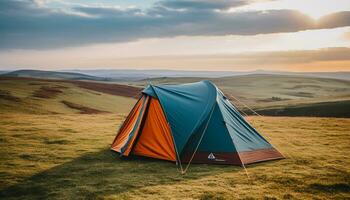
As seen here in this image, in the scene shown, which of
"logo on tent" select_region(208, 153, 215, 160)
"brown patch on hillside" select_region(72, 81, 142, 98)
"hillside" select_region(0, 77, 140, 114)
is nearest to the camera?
"logo on tent" select_region(208, 153, 215, 160)

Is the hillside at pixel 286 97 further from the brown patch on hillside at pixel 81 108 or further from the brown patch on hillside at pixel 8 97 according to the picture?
the brown patch on hillside at pixel 8 97

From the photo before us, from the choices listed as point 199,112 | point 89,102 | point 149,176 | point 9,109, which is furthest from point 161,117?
point 89,102

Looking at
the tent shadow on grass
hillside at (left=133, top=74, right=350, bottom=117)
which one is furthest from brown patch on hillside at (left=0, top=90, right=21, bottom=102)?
the tent shadow on grass

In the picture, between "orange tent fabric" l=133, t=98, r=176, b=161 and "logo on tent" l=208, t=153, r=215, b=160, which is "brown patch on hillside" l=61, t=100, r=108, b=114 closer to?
"orange tent fabric" l=133, t=98, r=176, b=161

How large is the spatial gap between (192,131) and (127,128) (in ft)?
13.2

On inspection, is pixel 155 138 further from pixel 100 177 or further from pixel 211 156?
pixel 100 177

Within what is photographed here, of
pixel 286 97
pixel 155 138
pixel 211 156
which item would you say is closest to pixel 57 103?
pixel 155 138

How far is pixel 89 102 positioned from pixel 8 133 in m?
36.0

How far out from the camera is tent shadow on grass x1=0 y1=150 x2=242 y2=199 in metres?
10.7

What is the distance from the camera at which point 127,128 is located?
16.7 m

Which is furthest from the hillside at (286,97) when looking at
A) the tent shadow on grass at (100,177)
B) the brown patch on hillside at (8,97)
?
the brown patch on hillside at (8,97)

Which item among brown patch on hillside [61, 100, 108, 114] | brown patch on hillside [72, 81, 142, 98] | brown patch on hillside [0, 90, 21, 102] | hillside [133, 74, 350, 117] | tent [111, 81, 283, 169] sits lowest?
hillside [133, 74, 350, 117]

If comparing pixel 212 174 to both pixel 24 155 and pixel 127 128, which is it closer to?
pixel 127 128

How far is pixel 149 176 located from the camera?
12.4m
